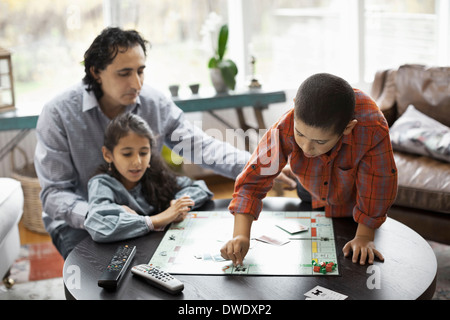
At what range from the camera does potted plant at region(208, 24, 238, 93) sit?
11.4 feet

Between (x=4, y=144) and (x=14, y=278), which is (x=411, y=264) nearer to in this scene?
(x=14, y=278)

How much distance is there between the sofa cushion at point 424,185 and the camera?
2451 millimetres

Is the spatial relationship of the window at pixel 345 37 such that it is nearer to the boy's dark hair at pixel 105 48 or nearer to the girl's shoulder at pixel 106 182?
the boy's dark hair at pixel 105 48

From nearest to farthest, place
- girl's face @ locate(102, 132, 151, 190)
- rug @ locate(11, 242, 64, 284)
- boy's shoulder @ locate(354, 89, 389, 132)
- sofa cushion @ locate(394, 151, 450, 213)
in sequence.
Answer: boy's shoulder @ locate(354, 89, 389, 132)
girl's face @ locate(102, 132, 151, 190)
sofa cushion @ locate(394, 151, 450, 213)
rug @ locate(11, 242, 64, 284)

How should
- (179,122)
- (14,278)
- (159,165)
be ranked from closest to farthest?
(159,165) < (179,122) < (14,278)

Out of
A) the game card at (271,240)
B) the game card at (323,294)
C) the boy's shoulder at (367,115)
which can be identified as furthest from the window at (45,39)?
the game card at (323,294)

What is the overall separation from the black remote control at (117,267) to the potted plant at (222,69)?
2058mm

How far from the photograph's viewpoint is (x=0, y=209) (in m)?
2.16

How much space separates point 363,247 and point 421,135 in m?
1.43

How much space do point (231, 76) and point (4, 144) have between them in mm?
1448

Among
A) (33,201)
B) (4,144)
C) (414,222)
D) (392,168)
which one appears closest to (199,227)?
(392,168)

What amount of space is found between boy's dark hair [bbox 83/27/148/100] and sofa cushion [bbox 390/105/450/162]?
139 centimetres

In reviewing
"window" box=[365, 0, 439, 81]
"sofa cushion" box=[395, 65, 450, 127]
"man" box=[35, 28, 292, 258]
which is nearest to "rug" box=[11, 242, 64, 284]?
"man" box=[35, 28, 292, 258]

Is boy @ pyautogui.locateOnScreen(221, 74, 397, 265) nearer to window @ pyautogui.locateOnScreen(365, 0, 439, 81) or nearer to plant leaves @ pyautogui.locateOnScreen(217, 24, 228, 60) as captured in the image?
Answer: plant leaves @ pyautogui.locateOnScreen(217, 24, 228, 60)
